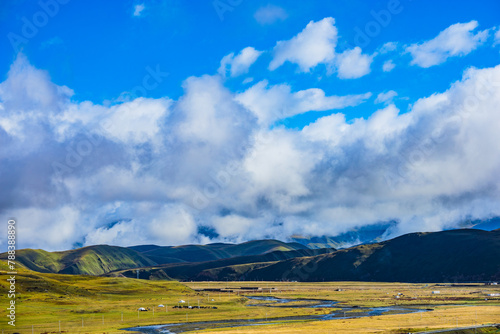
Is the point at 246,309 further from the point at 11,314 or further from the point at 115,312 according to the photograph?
the point at 11,314

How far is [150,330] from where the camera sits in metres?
135

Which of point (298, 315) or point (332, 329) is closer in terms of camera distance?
point (332, 329)

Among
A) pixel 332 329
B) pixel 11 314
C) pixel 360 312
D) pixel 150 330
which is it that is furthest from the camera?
pixel 360 312

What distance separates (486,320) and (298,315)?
55.6m

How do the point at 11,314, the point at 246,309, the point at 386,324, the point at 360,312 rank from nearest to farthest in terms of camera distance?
the point at 386,324 → the point at 11,314 → the point at 360,312 → the point at 246,309

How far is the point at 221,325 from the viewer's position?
139 meters

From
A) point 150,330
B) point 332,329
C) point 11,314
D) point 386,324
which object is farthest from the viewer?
point 11,314

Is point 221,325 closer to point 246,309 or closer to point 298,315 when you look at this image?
point 298,315

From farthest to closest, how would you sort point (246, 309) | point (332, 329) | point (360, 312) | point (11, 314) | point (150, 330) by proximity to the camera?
point (246, 309) → point (360, 312) → point (11, 314) → point (150, 330) → point (332, 329)

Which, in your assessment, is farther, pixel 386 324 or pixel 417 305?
pixel 417 305

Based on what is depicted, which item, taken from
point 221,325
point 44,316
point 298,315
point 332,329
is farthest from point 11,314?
point 332,329

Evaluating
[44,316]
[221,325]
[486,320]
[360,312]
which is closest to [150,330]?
[221,325]

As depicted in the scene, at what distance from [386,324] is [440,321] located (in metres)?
14.8

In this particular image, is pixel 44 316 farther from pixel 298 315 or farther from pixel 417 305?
pixel 417 305
